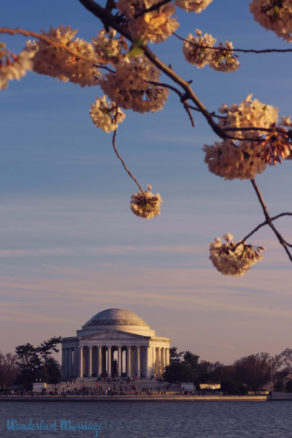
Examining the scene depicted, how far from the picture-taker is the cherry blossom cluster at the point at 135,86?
24.9 feet

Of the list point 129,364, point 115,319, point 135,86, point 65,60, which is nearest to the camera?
point 135,86

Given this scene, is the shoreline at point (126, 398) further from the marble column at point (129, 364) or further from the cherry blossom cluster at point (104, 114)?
the cherry blossom cluster at point (104, 114)

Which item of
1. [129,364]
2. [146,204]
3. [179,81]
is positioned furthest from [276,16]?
[129,364]

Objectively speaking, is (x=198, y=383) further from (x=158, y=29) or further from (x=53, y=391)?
(x=158, y=29)

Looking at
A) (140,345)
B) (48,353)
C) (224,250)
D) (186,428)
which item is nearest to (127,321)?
(140,345)

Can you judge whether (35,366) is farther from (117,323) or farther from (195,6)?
(195,6)

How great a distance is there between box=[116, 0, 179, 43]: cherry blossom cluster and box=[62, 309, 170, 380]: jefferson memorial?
17280cm

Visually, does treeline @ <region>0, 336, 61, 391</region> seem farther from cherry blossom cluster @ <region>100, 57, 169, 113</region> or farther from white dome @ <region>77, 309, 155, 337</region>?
cherry blossom cluster @ <region>100, 57, 169, 113</region>

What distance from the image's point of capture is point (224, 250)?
8.45m

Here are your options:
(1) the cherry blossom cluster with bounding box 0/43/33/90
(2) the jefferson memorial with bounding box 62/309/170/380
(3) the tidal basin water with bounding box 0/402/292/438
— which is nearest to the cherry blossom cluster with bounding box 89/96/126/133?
(1) the cherry blossom cluster with bounding box 0/43/33/90

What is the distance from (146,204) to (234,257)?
2.24 metres

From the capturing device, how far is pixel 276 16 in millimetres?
7043

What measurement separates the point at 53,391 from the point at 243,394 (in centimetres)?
3896

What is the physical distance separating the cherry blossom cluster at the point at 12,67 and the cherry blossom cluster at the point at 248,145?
2.25 metres
